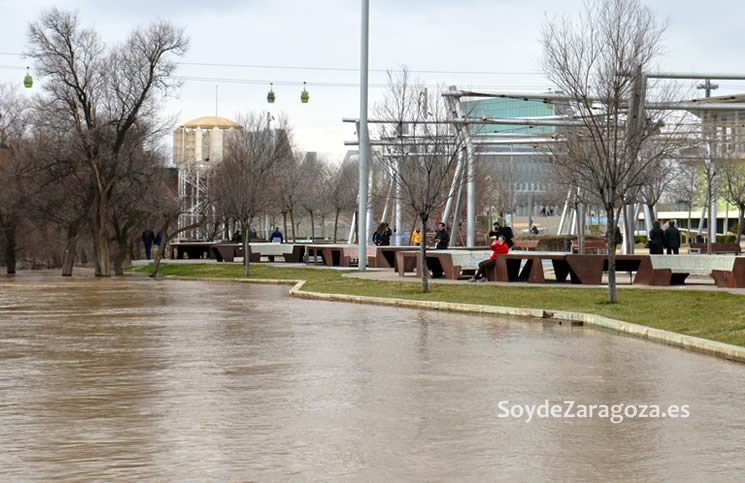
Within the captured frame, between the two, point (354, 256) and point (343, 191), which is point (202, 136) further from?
point (354, 256)

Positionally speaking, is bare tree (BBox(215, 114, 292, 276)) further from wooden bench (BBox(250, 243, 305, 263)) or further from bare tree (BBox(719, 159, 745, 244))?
bare tree (BBox(719, 159, 745, 244))

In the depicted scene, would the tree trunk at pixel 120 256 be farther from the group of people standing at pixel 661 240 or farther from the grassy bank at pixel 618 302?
the group of people standing at pixel 661 240

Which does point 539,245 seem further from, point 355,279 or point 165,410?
point 165,410

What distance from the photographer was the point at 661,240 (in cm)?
3083

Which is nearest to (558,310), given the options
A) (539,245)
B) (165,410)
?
(165,410)

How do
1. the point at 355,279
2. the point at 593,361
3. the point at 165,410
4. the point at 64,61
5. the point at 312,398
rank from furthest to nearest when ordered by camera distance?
the point at 64,61 → the point at 355,279 → the point at 593,361 → the point at 312,398 → the point at 165,410

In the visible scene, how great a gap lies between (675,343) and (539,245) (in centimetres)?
3514

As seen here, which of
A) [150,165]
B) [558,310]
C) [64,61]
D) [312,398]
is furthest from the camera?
[150,165]

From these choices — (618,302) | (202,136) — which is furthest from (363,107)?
(202,136)

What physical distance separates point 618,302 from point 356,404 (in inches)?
448

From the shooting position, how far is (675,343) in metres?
13.5

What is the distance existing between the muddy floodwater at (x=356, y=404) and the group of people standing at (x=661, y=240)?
15680mm

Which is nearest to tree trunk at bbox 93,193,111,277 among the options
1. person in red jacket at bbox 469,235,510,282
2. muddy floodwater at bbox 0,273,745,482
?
person in red jacket at bbox 469,235,510,282

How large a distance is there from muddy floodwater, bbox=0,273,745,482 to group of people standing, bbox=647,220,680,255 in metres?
15.7
